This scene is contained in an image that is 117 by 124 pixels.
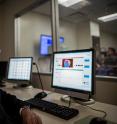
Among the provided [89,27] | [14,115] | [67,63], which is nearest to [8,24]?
[67,63]

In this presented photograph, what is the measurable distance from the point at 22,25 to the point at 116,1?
6.77ft

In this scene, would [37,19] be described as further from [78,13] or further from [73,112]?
[73,112]

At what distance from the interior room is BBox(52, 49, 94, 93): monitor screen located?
0.36 metres

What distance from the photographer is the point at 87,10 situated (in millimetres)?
4098

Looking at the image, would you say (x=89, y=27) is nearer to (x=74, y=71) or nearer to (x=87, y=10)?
(x=87, y=10)

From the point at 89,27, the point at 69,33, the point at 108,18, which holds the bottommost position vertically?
the point at 69,33

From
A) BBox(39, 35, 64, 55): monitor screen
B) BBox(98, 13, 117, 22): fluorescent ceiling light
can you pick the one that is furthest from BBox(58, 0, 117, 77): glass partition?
BBox(39, 35, 64, 55): monitor screen

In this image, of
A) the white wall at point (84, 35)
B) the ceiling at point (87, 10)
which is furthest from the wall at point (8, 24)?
the white wall at point (84, 35)

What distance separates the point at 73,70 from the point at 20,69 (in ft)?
3.45

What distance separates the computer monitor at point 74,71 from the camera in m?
1.25

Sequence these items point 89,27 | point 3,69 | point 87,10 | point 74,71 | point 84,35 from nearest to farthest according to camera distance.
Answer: point 74,71
point 3,69
point 87,10
point 89,27
point 84,35

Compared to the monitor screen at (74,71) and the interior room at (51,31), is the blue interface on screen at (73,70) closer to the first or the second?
the monitor screen at (74,71)

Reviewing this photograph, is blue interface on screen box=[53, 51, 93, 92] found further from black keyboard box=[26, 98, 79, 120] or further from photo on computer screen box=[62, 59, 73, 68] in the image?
black keyboard box=[26, 98, 79, 120]

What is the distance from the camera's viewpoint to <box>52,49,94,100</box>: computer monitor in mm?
1251
